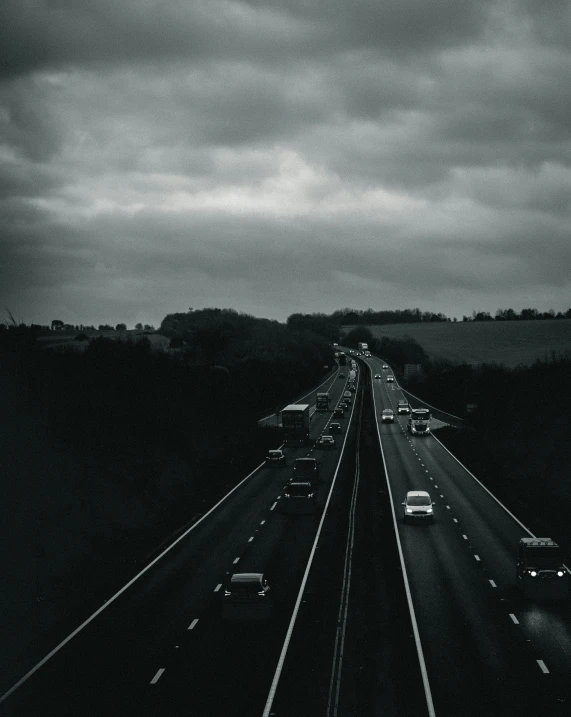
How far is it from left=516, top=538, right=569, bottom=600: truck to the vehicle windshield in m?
15.9

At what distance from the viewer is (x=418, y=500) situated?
158 feet

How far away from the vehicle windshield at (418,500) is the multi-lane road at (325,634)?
1.45 metres

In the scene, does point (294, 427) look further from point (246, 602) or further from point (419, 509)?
point (246, 602)

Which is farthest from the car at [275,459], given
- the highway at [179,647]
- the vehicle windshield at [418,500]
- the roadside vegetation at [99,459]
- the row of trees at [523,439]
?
the highway at [179,647]

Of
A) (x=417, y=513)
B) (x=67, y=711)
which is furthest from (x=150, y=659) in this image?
(x=417, y=513)

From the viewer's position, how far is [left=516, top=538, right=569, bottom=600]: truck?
31312mm

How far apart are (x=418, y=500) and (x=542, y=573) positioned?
16843 mm

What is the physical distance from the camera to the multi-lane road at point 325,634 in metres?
22.3

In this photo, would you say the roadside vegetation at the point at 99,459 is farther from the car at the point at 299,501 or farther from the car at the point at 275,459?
Result: the car at the point at 299,501

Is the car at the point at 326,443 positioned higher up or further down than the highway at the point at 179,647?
further down

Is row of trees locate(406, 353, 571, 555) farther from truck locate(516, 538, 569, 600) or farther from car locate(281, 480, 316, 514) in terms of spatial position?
car locate(281, 480, 316, 514)

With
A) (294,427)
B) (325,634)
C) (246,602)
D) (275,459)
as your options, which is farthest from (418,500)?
(294,427)

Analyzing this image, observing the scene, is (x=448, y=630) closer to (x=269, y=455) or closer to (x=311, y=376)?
(x=269, y=455)

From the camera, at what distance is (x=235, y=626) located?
95.1 ft
